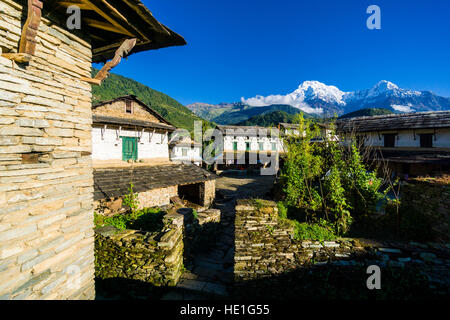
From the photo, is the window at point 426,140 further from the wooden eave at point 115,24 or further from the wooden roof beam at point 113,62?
the wooden roof beam at point 113,62

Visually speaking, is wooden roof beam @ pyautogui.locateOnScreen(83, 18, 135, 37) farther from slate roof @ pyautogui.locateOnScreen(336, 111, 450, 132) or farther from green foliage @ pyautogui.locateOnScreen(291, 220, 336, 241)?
slate roof @ pyautogui.locateOnScreen(336, 111, 450, 132)

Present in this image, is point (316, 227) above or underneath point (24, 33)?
underneath

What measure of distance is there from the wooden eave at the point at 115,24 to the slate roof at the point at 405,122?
51.3 feet

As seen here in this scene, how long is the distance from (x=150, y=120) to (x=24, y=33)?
13.8m

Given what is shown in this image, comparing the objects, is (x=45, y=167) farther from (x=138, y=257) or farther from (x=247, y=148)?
(x=247, y=148)

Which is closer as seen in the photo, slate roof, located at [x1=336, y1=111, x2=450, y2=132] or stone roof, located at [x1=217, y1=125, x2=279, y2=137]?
slate roof, located at [x1=336, y1=111, x2=450, y2=132]

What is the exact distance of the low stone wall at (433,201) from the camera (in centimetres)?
595

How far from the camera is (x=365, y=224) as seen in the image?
7.12 m

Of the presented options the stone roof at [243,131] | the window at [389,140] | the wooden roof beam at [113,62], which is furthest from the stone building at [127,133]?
the window at [389,140]

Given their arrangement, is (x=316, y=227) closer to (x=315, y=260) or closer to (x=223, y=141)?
(x=315, y=260)

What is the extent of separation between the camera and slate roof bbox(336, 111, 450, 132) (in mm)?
16469

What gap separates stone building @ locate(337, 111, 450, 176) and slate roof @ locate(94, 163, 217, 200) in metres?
12.0

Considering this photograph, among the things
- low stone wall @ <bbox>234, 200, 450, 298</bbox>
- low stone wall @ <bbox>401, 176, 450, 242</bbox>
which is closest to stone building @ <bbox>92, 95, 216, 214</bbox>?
low stone wall @ <bbox>234, 200, 450, 298</bbox>
